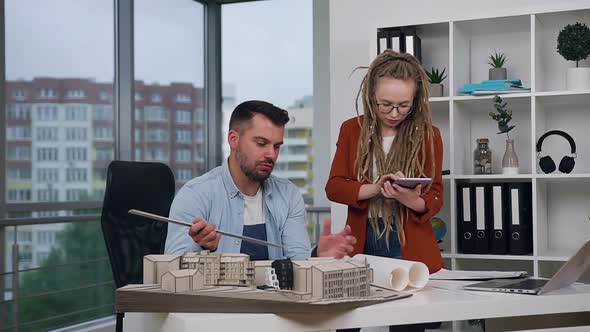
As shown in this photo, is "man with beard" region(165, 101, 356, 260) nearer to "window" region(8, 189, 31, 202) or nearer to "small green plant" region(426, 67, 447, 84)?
"small green plant" region(426, 67, 447, 84)

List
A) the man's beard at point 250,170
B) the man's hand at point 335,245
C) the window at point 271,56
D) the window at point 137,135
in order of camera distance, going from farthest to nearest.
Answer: the window at point 271,56
the window at point 137,135
the man's beard at point 250,170
the man's hand at point 335,245

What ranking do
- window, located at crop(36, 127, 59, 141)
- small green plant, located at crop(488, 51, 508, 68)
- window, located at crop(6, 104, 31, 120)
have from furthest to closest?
window, located at crop(36, 127, 59, 141), window, located at crop(6, 104, 31, 120), small green plant, located at crop(488, 51, 508, 68)

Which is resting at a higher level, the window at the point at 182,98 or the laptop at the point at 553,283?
the window at the point at 182,98

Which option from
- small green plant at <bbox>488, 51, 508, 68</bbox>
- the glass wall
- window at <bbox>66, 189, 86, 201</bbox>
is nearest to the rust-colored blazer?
small green plant at <bbox>488, 51, 508, 68</bbox>

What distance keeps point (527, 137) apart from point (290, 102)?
2777mm

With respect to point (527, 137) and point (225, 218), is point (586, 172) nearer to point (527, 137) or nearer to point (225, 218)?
point (527, 137)

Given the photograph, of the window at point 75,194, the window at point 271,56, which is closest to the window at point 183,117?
the window at point 271,56

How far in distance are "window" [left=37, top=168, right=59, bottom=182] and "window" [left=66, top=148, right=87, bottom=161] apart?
128mm

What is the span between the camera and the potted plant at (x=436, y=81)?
12.0 feet

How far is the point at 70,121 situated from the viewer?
15.3 ft

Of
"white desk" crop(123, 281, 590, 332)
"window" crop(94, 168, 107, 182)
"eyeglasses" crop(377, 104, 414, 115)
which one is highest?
"eyeglasses" crop(377, 104, 414, 115)

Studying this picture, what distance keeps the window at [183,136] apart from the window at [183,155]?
7cm

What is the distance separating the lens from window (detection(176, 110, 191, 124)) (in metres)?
5.86

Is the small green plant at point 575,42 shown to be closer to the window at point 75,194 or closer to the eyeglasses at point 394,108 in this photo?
the eyeglasses at point 394,108
